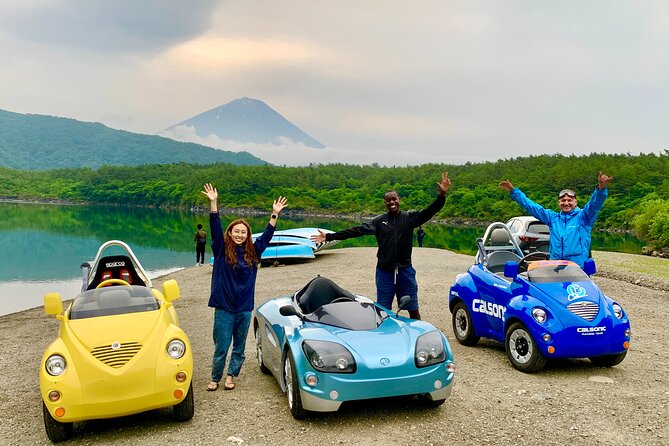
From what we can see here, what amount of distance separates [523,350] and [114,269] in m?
6.96

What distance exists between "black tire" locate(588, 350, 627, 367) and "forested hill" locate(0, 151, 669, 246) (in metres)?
34.2

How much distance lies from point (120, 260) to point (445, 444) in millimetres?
6649

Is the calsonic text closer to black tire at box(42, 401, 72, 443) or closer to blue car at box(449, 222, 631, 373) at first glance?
blue car at box(449, 222, 631, 373)

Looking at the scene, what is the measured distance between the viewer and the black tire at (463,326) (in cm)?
949

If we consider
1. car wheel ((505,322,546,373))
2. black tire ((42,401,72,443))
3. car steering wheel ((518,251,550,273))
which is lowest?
black tire ((42,401,72,443))

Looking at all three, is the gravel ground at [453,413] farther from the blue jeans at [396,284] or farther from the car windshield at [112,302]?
the blue jeans at [396,284]

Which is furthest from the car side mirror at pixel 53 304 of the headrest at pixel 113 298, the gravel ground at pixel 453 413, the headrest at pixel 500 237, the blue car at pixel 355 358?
the headrest at pixel 500 237

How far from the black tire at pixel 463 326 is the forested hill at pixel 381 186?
33.6 metres

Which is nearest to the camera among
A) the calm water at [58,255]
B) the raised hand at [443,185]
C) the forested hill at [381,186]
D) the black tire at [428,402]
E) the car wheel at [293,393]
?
the car wheel at [293,393]

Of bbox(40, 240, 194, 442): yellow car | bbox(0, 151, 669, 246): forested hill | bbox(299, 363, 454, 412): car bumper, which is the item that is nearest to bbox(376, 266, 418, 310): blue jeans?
bbox(299, 363, 454, 412): car bumper

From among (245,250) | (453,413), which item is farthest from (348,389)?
(245,250)

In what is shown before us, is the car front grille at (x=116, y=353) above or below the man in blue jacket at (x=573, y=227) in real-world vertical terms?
below

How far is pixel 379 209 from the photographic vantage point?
12756 cm

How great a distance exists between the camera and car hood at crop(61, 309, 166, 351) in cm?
591
